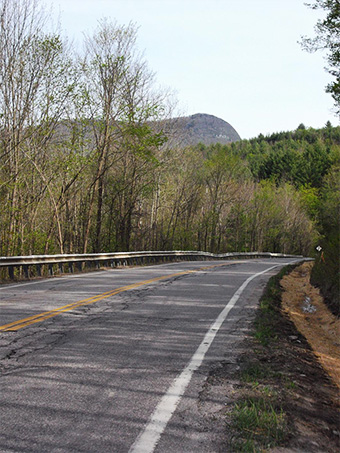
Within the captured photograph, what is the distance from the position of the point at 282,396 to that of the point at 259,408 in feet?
1.89

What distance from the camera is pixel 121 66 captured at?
85.9ft

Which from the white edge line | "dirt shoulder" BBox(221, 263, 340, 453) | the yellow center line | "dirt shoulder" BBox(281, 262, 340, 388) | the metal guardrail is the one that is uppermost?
the metal guardrail

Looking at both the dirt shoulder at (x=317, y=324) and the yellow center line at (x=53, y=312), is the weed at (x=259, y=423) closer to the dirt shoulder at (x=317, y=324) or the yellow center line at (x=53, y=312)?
the dirt shoulder at (x=317, y=324)

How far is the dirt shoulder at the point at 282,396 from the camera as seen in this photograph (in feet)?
12.1

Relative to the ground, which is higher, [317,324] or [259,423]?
[259,423]

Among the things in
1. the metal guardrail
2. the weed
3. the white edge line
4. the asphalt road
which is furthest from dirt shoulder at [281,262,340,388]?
the metal guardrail

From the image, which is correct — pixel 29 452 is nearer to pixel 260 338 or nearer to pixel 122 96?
pixel 260 338

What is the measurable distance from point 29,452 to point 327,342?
7.64 metres

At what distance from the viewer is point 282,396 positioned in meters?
4.72

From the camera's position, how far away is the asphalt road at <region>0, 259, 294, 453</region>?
142 inches

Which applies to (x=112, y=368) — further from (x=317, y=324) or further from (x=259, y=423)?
(x=317, y=324)

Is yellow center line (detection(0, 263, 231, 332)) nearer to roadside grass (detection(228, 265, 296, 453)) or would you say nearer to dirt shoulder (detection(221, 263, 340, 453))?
dirt shoulder (detection(221, 263, 340, 453))

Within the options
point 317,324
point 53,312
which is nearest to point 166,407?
point 53,312

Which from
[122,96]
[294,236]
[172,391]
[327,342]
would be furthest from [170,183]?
[294,236]
